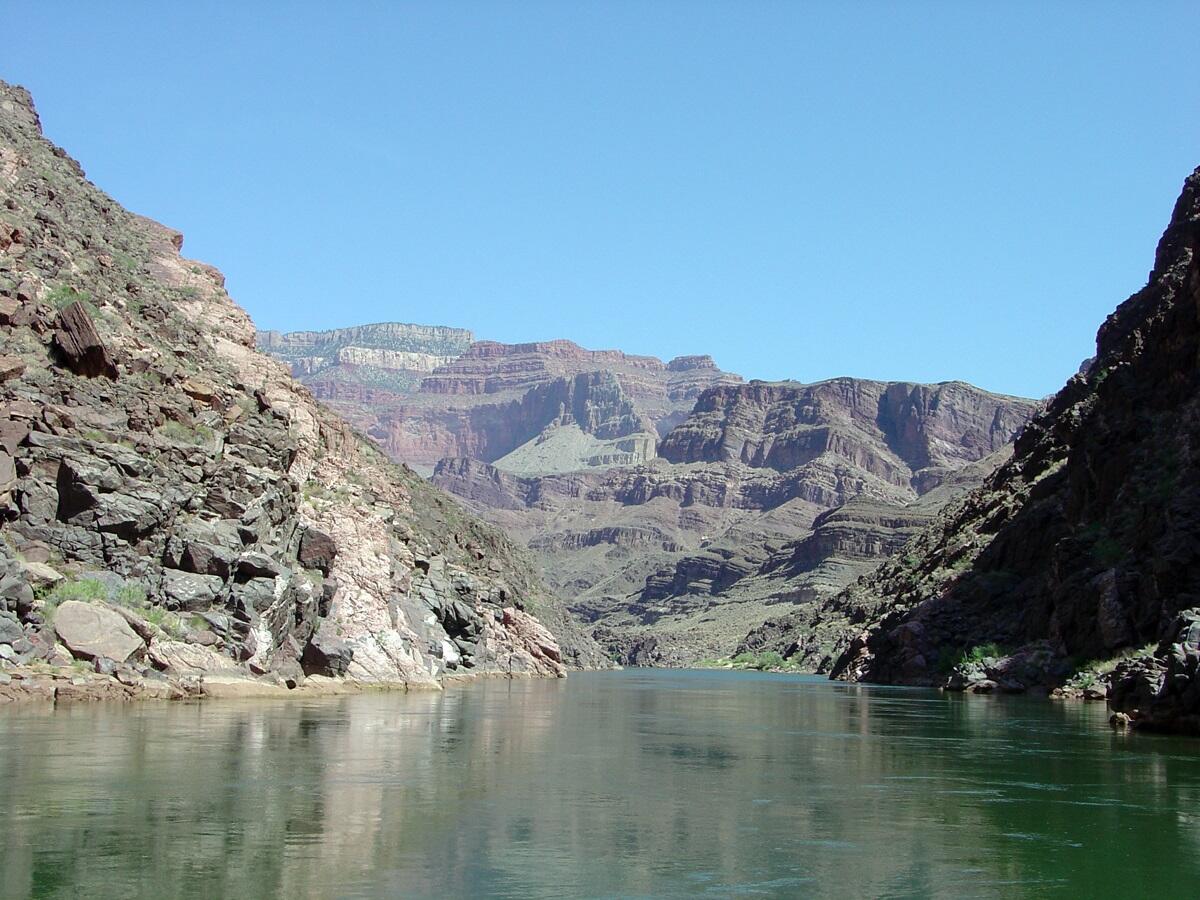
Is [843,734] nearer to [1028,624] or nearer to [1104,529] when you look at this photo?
[1104,529]

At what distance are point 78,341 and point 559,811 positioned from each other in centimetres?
4096

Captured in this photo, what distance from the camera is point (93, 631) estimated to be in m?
47.1

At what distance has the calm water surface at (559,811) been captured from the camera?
19.5 meters

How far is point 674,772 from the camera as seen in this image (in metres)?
35.5

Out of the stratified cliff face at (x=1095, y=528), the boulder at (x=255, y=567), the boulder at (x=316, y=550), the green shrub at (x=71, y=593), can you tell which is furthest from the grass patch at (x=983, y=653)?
the green shrub at (x=71, y=593)

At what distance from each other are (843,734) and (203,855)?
3650cm

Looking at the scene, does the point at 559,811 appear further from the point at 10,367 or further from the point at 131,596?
the point at 10,367

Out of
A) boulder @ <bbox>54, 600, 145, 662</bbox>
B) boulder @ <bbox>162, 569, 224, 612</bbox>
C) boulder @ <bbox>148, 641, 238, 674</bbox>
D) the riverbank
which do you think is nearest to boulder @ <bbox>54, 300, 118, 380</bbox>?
boulder @ <bbox>162, 569, 224, 612</bbox>

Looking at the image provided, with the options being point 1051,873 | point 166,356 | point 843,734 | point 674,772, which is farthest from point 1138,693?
point 166,356

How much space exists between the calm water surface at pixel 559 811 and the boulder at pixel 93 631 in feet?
8.79

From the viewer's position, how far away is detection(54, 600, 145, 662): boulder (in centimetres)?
4622

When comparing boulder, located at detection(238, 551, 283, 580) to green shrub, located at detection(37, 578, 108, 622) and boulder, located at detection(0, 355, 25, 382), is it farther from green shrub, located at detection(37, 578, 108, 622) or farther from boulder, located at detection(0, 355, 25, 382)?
boulder, located at detection(0, 355, 25, 382)

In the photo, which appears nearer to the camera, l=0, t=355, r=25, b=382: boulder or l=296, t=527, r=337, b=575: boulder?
l=0, t=355, r=25, b=382: boulder

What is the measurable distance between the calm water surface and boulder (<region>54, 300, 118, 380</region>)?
19023 mm
